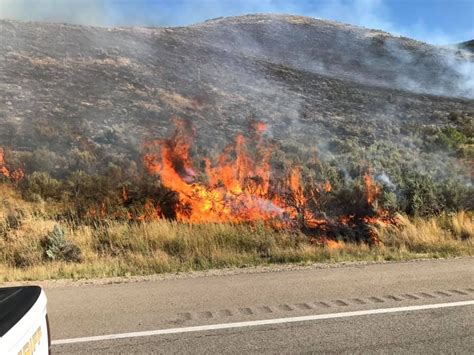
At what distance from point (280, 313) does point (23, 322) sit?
384 centimetres

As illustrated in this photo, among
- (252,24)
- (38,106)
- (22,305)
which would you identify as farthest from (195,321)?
(252,24)

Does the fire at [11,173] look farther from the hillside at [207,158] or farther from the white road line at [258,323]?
the white road line at [258,323]

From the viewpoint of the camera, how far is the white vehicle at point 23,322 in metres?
2.09

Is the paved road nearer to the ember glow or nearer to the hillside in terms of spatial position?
the hillside

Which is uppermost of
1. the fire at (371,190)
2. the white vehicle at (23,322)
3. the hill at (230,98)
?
the hill at (230,98)

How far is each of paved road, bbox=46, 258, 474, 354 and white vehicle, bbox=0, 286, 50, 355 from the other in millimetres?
2193

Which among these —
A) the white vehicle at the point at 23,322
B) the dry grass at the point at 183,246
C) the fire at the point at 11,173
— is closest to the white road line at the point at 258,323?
the white vehicle at the point at 23,322

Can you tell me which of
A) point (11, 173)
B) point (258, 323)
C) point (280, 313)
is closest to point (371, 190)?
point (280, 313)

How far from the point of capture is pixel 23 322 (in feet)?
7.35

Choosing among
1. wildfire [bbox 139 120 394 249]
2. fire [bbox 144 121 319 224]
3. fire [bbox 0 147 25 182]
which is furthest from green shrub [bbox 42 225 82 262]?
fire [bbox 0 147 25 182]

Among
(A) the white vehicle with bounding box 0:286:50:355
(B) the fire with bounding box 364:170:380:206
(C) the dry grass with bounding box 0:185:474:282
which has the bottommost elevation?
(C) the dry grass with bounding box 0:185:474:282

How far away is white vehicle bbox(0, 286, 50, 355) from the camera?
2090 millimetres

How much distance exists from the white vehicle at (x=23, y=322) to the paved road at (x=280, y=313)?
219 cm

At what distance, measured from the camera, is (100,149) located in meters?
17.8
